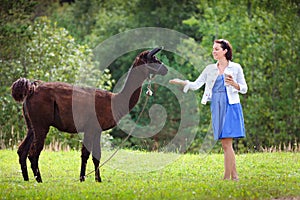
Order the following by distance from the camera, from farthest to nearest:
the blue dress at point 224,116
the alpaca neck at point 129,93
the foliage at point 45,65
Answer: the foliage at point 45,65 → the alpaca neck at point 129,93 → the blue dress at point 224,116

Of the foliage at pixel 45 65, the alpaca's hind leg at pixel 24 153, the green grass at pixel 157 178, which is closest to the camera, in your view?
the green grass at pixel 157 178

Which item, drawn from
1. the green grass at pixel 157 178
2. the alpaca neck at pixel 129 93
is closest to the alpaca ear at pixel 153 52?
the alpaca neck at pixel 129 93

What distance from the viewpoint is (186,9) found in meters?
35.7

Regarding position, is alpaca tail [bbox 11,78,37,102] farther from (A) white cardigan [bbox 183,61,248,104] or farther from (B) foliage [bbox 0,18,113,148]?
(B) foliage [bbox 0,18,113,148]

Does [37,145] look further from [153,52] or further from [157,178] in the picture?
[153,52]

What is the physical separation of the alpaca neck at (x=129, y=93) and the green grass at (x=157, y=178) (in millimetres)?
1254

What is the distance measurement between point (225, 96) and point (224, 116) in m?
0.33

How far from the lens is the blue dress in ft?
30.4

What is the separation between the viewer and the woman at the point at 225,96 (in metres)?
9.27

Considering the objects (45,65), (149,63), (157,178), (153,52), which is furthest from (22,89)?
(45,65)

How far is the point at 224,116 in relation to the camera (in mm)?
9344

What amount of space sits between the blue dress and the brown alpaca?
991mm

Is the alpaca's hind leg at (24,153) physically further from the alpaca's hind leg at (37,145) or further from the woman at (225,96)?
the woman at (225,96)

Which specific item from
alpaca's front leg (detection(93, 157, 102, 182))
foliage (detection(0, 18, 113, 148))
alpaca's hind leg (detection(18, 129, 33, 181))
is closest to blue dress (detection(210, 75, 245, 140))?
alpaca's front leg (detection(93, 157, 102, 182))
